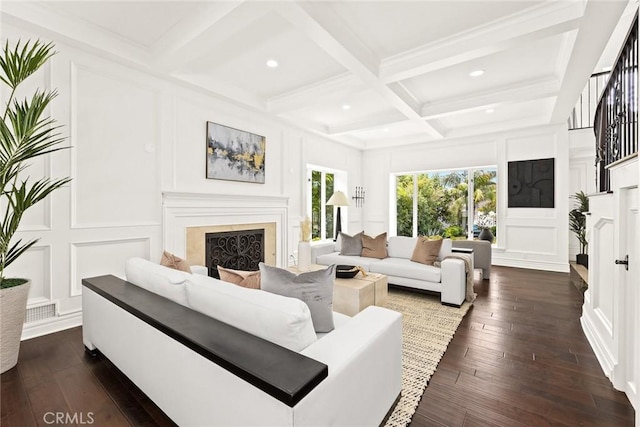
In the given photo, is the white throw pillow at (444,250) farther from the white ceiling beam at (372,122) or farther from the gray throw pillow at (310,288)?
the gray throw pillow at (310,288)

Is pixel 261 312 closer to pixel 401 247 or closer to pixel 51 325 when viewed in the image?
pixel 51 325

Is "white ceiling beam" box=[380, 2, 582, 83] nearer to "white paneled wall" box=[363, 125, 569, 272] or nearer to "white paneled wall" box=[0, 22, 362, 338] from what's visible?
"white paneled wall" box=[0, 22, 362, 338]

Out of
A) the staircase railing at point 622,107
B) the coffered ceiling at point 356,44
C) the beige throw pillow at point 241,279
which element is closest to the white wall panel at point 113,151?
the coffered ceiling at point 356,44

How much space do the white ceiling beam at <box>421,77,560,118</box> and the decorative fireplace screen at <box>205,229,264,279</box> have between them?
3374mm

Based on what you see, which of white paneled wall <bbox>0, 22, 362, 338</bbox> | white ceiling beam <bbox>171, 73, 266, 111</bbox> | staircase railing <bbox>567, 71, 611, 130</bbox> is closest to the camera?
white paneled wall <bbox>0, 22, 362, 338</bbox>

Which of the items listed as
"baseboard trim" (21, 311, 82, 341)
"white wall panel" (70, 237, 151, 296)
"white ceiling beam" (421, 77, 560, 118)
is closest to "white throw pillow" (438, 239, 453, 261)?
"white ceiling beam" (421, 77, 560, 118)

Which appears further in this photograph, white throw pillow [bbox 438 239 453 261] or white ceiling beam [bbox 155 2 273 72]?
white throw pillow [bbox 438 239 453 261]

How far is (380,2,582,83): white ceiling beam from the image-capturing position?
243cm

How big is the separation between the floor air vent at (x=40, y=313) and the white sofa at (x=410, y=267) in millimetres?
3081

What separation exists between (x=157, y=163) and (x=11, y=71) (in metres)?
→ 1.51

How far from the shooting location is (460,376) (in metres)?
2.06

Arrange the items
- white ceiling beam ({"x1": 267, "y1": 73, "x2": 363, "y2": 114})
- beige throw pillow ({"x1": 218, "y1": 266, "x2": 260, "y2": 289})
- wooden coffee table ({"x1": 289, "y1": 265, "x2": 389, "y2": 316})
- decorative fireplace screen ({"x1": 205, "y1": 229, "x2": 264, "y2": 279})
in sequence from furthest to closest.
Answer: decorative fireplace screen ({"x1": 205, "y1": 229, "x2": 264, "y2": 279})
white ceiling beam ({"x1": 267, "y1": 73, "x2": 363, "y2": 114})
wooden coffee table ({"x1": 289, "y1": 265, "x2": 389, "y2": 316})
beige throw pillow ({"x1": 218, "y1": 266, "x2": 260, "y2": 289})

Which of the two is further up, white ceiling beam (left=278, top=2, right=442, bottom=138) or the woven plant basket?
white ceiling beam (left=278, top=2, right=442, bottom=138)

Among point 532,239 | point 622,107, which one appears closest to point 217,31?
point 622,107
